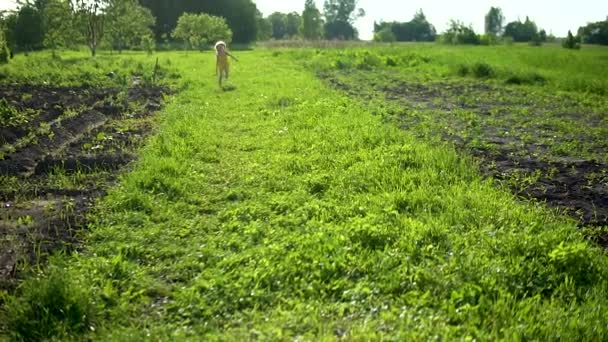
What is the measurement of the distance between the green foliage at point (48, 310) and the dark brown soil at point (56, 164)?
0.44 meters

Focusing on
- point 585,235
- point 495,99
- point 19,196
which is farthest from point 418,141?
point 495,99

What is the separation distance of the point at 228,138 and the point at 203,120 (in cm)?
185

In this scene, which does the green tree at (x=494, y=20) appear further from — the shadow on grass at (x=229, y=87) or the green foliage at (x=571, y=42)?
the shadow on grass at (x=229, y=87)

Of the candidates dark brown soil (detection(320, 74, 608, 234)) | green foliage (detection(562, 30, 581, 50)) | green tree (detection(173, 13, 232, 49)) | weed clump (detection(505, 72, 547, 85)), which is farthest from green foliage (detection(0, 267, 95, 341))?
green tree (detection(173, 13, 232, 49))

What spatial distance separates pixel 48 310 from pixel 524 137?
29.9ft

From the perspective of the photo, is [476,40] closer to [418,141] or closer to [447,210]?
[418,141]

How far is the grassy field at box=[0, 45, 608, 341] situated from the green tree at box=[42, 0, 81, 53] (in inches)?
1391

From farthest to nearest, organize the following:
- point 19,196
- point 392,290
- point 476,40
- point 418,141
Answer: point 476,40 < point 418,141 < point 19,196 < point 392,290

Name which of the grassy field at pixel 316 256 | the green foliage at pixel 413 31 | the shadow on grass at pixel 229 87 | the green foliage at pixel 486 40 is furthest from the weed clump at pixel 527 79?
the green foliage at pixel 413 31

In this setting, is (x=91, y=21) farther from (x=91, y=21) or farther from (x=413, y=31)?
(x=413, y=31)

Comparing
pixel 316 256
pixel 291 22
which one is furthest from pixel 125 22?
pixel 291 22

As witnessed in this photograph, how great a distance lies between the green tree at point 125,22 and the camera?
4481 centimetres

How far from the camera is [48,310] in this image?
382 cm

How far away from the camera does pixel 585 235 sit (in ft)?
17.6
